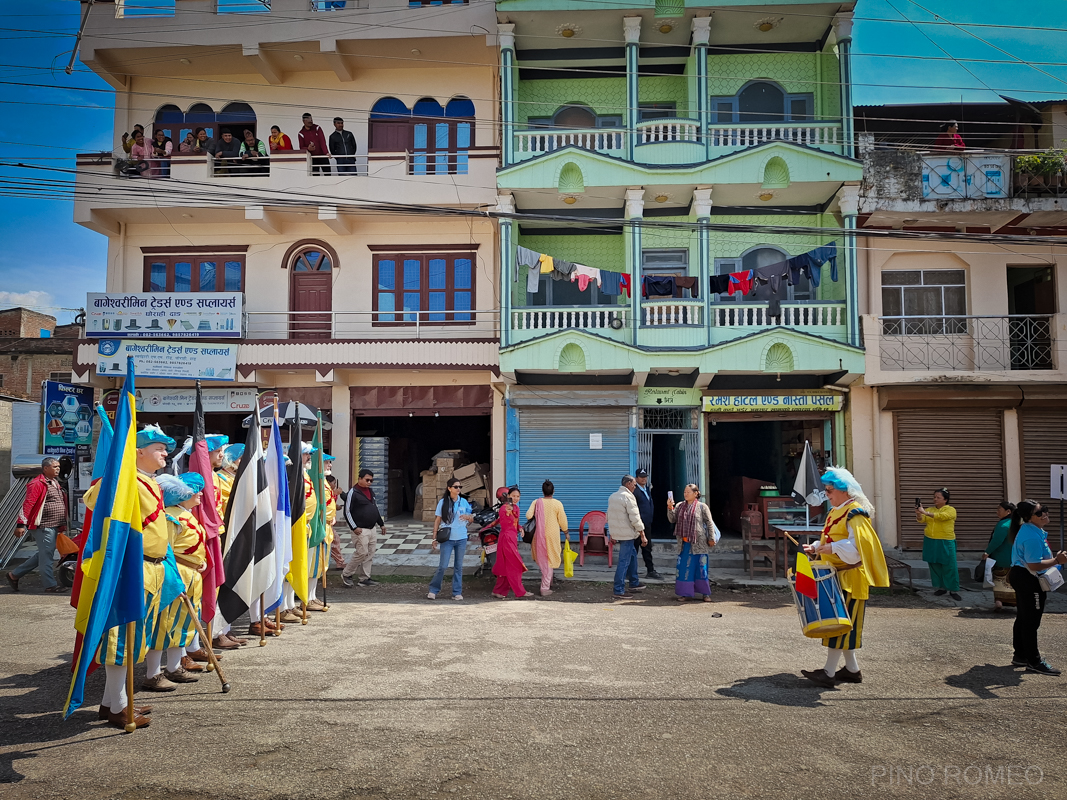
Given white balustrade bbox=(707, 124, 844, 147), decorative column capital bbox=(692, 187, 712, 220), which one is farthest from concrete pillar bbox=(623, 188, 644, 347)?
white balustrade bbox=(707, 124, 844, 147)

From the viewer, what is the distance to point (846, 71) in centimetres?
1420

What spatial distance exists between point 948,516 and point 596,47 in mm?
12166

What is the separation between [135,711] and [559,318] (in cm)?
1127

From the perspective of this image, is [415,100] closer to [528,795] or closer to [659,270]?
[659,270]

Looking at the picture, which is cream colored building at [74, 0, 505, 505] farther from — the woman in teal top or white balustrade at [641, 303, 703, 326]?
the woman in teal top

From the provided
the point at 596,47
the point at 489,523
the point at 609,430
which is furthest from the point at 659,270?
the point at 489,523

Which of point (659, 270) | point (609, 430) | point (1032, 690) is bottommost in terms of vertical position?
point (1032, 690)

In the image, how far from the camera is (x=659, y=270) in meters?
15.6

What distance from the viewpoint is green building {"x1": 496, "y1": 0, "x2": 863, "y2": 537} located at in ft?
Result: 45.7

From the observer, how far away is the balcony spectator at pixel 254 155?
50.8ft

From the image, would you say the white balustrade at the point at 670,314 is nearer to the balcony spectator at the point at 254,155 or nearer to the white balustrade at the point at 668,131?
the white balustrade at the point at 668,131

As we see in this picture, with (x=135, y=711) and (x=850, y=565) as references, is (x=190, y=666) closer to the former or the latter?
(x=135, y=711)

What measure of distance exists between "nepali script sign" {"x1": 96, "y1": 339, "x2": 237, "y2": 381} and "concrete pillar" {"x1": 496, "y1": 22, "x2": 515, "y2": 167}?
297 inches

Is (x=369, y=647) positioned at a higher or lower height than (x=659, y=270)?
lower
